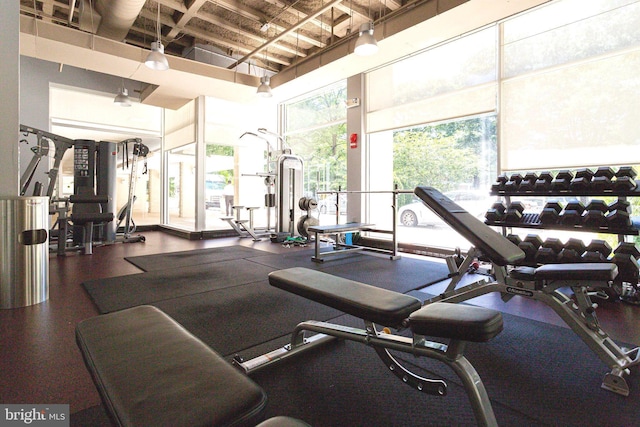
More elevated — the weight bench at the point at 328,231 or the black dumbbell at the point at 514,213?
the black dumbbell at the point at 514,213

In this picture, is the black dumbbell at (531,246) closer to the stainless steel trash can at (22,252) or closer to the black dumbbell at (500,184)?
the black dumbbell at (500,184)

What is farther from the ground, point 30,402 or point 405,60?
point 405,60

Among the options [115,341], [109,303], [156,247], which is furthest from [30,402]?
[156,247]

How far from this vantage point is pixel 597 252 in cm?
264

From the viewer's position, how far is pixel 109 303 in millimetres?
2625

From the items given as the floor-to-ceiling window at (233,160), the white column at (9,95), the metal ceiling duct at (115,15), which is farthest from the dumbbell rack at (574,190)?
the metal ceiling duct at (115,15)

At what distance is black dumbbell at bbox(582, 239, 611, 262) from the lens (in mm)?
2607

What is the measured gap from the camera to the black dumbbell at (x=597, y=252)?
261 cm

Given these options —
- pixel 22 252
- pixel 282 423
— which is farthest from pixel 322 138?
pixel 282 423

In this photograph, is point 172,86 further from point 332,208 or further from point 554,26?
point 554,26

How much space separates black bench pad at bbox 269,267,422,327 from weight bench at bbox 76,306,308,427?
1.92 ft

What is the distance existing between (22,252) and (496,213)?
4097 millimetres

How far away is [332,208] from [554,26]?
15.0 ft

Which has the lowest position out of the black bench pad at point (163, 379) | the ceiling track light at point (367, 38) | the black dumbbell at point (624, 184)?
the black bench pad at point (163, 379)
